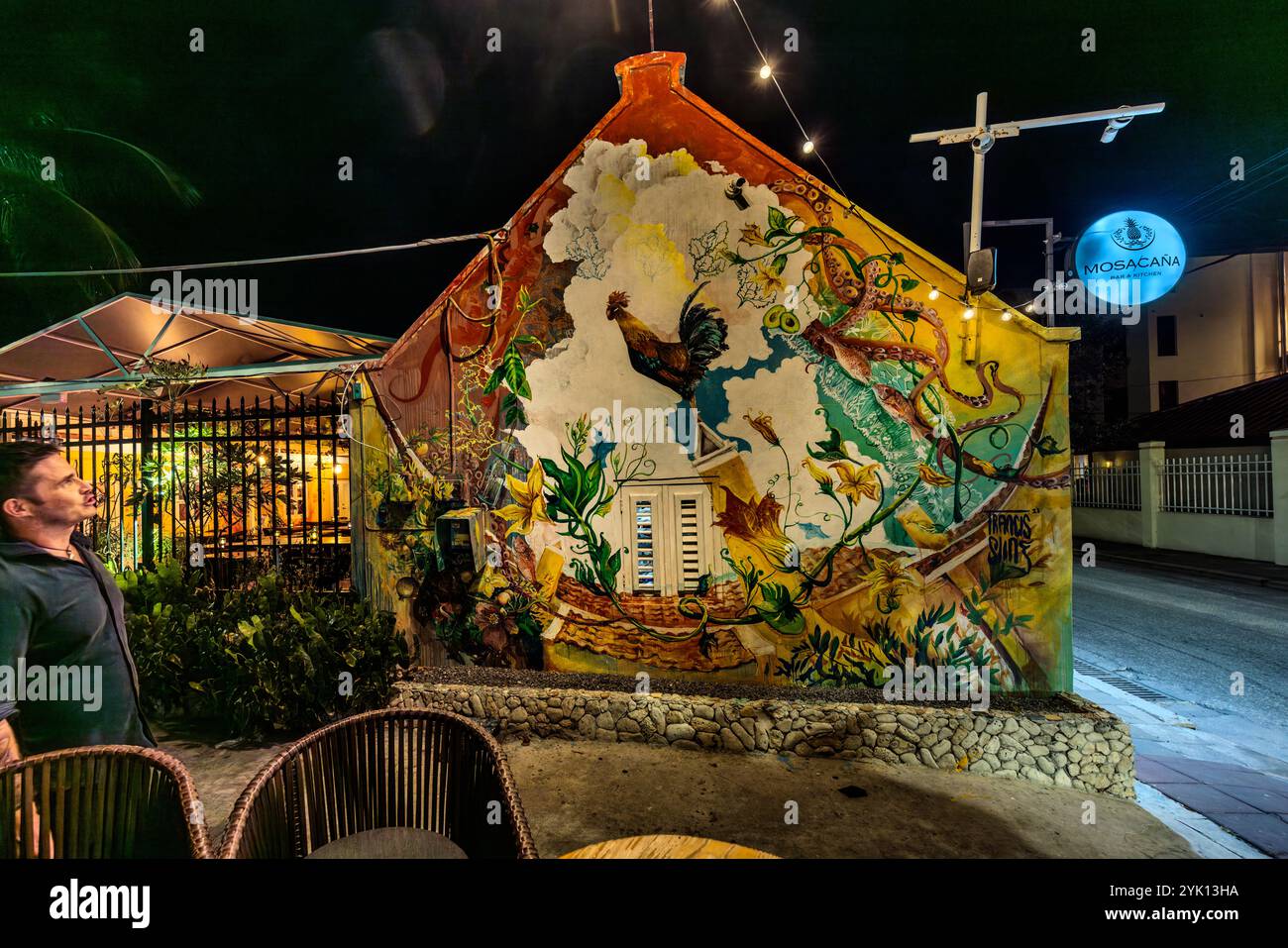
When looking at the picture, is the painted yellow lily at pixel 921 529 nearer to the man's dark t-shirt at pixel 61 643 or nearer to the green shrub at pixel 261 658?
the green shrub at pixel 261 658

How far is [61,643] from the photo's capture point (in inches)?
125

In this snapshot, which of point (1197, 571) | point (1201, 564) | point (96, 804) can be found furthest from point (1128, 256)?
point (1201, 564)

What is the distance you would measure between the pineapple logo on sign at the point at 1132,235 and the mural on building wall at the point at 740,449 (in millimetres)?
3441

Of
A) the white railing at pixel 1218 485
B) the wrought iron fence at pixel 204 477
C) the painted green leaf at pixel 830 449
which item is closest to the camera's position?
the painted green leaf at pixel 830 449

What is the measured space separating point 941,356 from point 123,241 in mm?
13962

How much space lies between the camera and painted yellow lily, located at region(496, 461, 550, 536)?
545 centimetres

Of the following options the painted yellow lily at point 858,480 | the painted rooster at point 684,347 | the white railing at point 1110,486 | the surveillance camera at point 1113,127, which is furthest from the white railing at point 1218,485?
the painted rooster at point 684,347

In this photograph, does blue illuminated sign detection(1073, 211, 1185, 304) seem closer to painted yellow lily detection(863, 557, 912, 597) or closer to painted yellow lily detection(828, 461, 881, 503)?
painted yellow lily detection(828, 461, 881, 503)

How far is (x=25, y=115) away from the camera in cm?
868

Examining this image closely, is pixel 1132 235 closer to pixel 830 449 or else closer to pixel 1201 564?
pixel 830 449

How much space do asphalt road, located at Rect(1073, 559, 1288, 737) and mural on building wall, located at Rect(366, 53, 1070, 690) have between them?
3.00 metres

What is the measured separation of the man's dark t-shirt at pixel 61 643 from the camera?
3.05 metres
